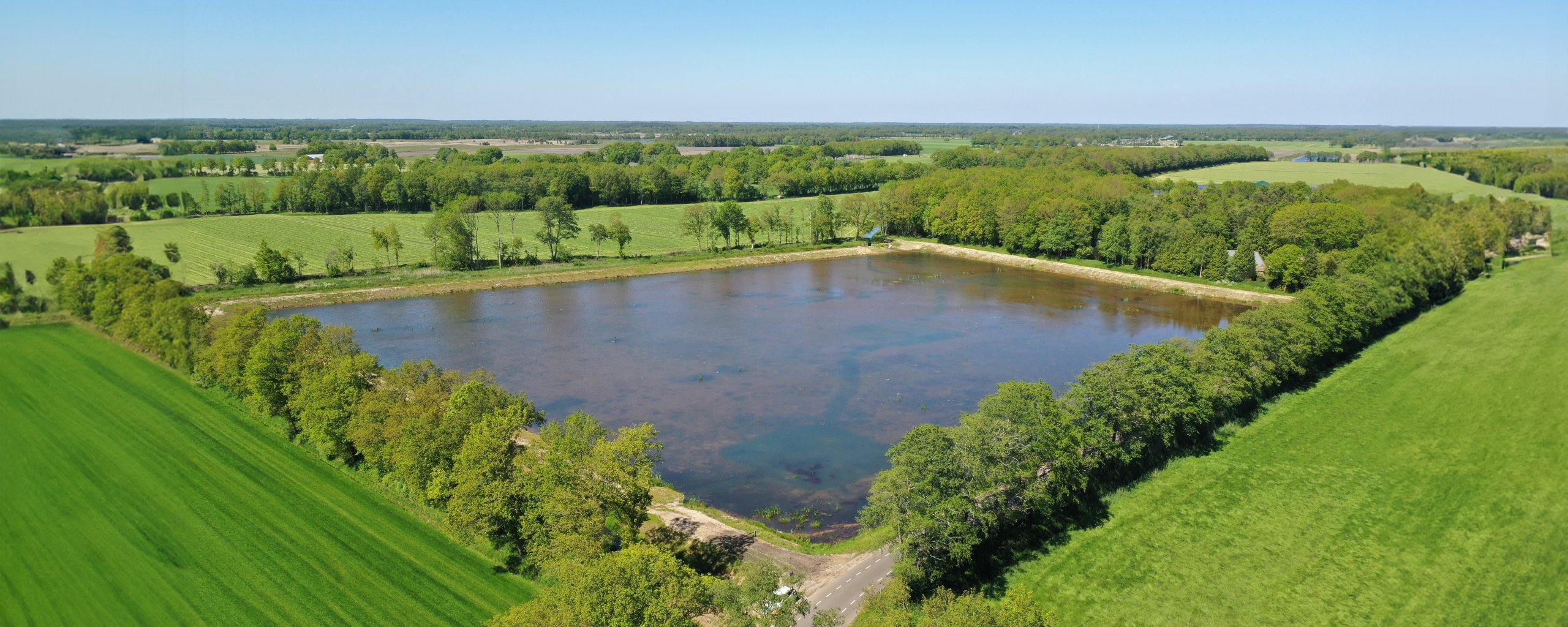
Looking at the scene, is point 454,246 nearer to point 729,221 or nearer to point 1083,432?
point 729,221

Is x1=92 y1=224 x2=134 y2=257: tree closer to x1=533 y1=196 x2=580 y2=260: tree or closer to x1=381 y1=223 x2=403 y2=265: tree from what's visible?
x1=381 y1=223 x2=403 y2=265: tree

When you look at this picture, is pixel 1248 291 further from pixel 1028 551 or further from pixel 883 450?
pixel 1028 551

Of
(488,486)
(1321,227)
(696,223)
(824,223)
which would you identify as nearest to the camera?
(488,486)

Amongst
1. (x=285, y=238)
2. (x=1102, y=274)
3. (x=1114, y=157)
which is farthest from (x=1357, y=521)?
(x=1114, y=157)

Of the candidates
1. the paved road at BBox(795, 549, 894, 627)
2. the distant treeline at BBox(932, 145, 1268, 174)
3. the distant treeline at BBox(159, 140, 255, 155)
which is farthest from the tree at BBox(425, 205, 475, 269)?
the distant treeline at BBox(932, 145, 1268, 174)

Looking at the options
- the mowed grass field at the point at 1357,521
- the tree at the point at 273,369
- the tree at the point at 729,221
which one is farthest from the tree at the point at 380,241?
the mowed grass field at the point at 1357,521

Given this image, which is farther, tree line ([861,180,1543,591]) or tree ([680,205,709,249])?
tree ([680,205,709,249])
